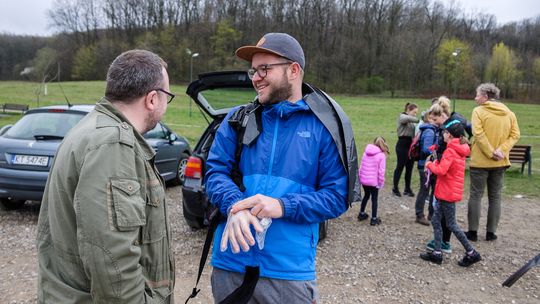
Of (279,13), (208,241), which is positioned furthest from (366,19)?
(208,241)

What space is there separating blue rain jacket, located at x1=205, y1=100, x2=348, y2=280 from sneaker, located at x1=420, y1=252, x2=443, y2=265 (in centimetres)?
312

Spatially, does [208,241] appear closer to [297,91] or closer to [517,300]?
[297,91]

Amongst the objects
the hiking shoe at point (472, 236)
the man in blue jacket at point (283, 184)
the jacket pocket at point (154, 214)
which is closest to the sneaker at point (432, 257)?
the hiking shoe at point (472, 236)

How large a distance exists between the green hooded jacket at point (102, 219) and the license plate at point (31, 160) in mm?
4153

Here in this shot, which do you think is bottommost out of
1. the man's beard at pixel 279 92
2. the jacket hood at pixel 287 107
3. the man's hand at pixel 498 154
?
the man's hand at pixel 498 154

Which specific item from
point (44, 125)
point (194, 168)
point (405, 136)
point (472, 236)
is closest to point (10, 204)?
point (44, 125)

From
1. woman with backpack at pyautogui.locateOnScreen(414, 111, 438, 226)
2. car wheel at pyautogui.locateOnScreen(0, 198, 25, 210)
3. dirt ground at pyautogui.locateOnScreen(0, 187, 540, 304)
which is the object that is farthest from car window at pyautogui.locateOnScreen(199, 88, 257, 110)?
car wheel at pyautogui.locateOnScreen(0, 198, 25, 210)

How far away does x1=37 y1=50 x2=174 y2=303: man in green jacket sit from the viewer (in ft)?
4.55

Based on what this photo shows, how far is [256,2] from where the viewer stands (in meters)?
80.8

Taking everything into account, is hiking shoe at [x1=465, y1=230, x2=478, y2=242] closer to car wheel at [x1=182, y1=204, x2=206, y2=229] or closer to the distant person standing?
the distant person standing

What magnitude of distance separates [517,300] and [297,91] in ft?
10.7

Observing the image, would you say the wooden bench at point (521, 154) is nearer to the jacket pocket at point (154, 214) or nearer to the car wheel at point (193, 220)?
the car wheel at point (193, 220)

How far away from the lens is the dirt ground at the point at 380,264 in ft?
12.5

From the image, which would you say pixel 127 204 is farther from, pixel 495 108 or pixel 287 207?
pixel 495 108
